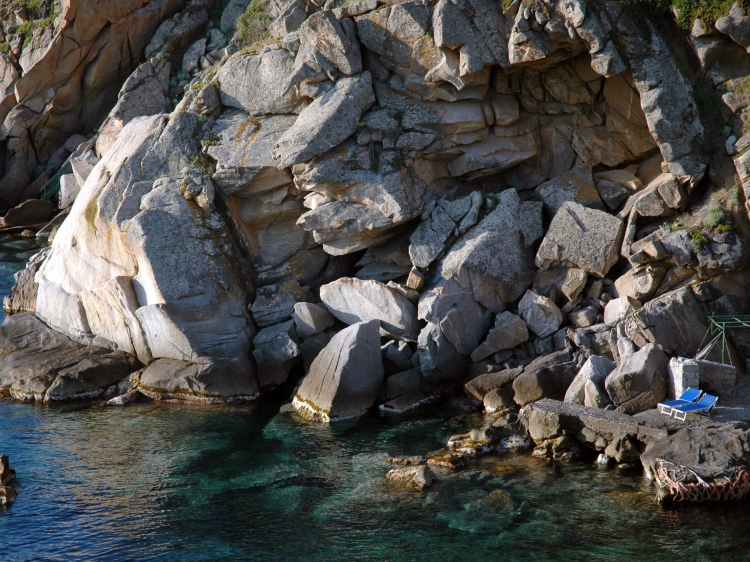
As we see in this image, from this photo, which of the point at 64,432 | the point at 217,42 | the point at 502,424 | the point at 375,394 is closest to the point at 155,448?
the point at 64,432

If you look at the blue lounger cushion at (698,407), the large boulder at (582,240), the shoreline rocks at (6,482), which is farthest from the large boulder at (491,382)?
the shoreline rocks at (6,482)

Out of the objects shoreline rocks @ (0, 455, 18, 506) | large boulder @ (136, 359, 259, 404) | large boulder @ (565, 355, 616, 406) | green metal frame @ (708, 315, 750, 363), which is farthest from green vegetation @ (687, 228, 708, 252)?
shoreline rocks @ (0, 455, 18, 506)

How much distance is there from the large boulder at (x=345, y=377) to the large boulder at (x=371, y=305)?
4.64ft

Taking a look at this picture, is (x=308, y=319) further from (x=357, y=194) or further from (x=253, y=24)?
(x=253, y=24)

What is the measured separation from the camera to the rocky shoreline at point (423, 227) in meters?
22.2

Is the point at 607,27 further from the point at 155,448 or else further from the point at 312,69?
the point at 155,448

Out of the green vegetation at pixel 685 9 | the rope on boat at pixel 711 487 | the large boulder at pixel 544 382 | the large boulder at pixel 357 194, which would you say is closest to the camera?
the rope on boat at pixel 711 487

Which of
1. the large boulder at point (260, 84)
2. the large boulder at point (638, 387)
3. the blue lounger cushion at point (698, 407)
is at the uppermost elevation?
the large boulder at point (260, 84)

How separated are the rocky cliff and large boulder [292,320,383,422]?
0.23 feet

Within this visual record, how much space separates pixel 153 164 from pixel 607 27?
1634cm

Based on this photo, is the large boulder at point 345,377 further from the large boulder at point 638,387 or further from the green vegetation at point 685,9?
the green vegetation at point 685,9

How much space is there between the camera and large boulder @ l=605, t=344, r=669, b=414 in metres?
19.6

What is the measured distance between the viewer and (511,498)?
16.9 meters

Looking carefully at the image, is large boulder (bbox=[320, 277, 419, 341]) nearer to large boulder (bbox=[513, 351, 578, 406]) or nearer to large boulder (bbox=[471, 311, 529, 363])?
large boulder (bbox=[471, 311, 529, 363])
